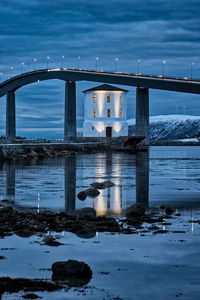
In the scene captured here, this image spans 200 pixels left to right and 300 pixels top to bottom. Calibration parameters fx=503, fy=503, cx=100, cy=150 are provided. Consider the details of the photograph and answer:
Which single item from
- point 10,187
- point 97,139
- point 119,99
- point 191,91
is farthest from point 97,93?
point 10,187

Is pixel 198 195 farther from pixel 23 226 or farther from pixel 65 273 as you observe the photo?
pixel 65 273

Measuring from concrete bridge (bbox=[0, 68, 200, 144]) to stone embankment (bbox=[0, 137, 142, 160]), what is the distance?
6.33 meters

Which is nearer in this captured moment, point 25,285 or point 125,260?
point 25,285

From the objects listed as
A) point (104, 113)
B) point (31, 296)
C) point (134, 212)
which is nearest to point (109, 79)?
point (104, 113)

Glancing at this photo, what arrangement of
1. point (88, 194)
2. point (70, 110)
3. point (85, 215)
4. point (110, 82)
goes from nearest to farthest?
point (85, 215) → point (88, 194) → point (110, 82) → point (70, 110)

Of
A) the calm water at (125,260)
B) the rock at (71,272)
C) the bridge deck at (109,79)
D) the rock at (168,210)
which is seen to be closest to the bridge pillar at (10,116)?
the bridge deck at (109,79)

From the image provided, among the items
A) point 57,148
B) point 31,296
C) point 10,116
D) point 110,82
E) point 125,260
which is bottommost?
point 31,296

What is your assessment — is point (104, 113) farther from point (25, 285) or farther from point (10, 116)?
point (25, 285)

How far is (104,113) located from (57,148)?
125ft

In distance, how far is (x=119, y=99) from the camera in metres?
103

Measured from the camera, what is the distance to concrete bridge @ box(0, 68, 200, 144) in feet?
256

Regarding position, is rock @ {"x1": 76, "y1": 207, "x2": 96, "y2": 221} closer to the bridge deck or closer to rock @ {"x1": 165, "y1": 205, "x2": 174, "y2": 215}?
rock @ {"x1": 165, "y1": 205, "x2": 174, "y2": 215}

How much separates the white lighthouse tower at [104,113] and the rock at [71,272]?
94010 millimetres

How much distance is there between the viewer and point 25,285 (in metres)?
7.62
